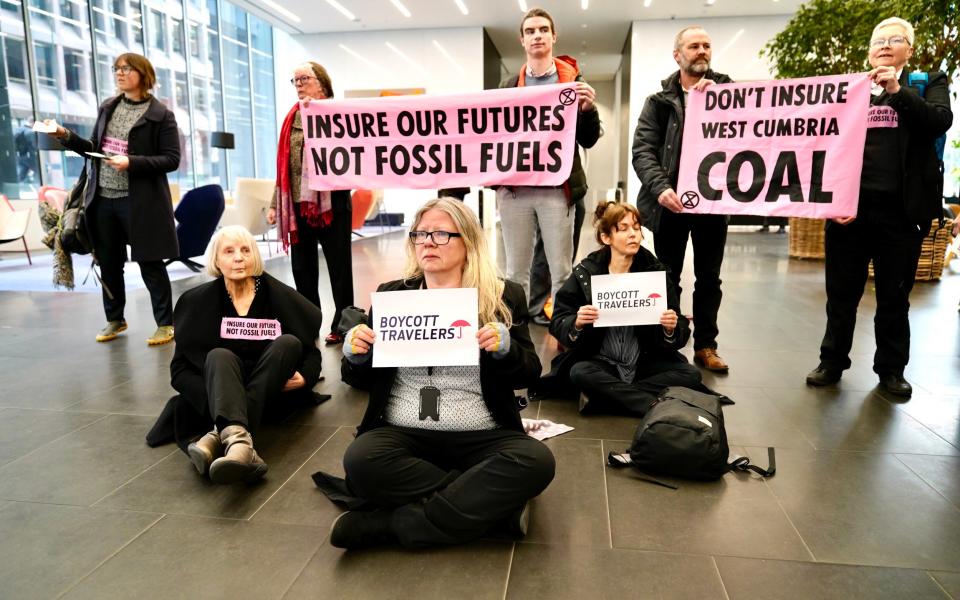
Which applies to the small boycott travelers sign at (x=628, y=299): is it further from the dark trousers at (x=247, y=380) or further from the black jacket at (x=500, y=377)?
the dark trousers at (x=247, y=380)

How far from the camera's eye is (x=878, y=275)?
125 inches

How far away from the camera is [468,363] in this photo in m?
1.89

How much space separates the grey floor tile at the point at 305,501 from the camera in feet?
6.55

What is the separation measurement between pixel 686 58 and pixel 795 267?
521 centimetres

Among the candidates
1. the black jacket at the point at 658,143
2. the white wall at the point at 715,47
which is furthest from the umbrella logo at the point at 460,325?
the white wall at the point at 715,47

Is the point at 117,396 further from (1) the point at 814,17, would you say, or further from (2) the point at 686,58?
(1) the point at 814,17

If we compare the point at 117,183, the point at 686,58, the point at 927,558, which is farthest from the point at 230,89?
the point at 927,558

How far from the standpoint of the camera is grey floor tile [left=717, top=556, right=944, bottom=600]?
1593 millimetres

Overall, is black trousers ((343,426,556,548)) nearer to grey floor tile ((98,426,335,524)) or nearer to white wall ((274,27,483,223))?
grey floor tile ((98,426,335,524))

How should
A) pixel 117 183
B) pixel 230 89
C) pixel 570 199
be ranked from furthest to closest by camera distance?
pixel 230 89
pixel 117 183
pixel 570 199

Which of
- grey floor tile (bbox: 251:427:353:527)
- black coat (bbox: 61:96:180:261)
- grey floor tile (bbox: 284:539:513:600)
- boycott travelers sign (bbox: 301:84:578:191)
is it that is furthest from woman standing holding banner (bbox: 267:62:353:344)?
grey floor tile (bbox: 284:539:513:600)

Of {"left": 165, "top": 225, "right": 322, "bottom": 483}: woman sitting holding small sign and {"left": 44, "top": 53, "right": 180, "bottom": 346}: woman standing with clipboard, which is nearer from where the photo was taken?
{"left": 165, "top": 225, "right": 322, "bottom": 483}: woman sitting holding small sign

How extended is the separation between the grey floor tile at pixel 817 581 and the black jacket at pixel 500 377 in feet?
2.32

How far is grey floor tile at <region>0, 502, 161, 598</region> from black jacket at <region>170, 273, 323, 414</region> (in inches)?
23.2
